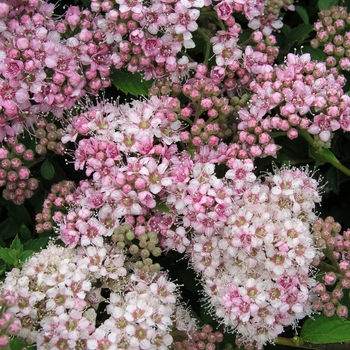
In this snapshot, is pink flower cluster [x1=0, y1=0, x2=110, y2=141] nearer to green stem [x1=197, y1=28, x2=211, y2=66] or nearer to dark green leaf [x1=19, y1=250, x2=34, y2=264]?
green stem [x1=197, y1=28, x2=211, y2=66]

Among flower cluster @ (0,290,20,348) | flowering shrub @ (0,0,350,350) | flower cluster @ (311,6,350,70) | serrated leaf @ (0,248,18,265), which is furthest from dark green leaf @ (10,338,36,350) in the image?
flower cluster @ (311,6,350,70)

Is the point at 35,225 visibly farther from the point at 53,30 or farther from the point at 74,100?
the point at 53,30

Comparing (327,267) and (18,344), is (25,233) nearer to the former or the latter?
(18,344)

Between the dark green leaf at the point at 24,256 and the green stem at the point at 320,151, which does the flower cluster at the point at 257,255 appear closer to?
the green stem at the point at 320,151

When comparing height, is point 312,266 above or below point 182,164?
below

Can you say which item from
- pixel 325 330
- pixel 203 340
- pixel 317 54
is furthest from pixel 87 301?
pixel 317 54

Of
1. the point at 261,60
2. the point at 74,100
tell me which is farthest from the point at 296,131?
the point at 74,100

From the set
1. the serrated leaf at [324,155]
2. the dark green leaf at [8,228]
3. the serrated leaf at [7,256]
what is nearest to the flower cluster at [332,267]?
the serrated leaf at [324,155]
